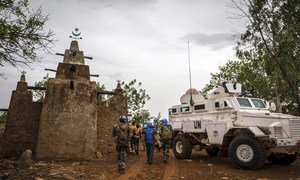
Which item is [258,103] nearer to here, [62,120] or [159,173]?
[159,173]

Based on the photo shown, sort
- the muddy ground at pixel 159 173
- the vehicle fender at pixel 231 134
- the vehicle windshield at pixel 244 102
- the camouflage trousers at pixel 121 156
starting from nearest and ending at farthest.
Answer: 1. the muddy ground at pixel 159 173
2. the camouflage trousers at pixel 121 156
3. the vehicle fender at pixel 231 134
4. the vehicle windshield at pixel 244 102

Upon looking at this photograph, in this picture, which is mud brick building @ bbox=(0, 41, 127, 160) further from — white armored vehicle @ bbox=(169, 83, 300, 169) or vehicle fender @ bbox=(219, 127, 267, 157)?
vehicle fender @ bbox=(219, 127, 267, 157)

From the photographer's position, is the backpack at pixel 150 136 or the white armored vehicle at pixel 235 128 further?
the backpack at pixel 150 136

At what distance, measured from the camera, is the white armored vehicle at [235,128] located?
9031 mm

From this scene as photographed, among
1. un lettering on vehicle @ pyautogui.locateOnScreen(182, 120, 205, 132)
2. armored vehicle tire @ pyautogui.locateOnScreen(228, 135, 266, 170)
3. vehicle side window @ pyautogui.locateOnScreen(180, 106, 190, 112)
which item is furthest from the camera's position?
vehicle side window @ pyautogui.locateOnScreen(180, 106, 190, 112)

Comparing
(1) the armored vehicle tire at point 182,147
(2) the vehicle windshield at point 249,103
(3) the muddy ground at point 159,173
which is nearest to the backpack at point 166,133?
(1) the armored vehicle tire at point 182,147

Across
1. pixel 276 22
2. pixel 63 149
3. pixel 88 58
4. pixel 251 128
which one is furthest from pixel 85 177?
pixel 276 22

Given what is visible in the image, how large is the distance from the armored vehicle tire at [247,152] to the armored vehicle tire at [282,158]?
6.66 feet

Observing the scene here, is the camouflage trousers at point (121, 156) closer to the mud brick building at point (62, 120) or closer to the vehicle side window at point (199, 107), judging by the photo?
the mud brick building at point (62, 120)

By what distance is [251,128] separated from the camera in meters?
9.39

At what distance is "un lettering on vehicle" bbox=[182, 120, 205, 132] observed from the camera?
38.7ft

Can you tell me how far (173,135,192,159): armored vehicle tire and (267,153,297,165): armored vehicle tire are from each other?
10.2 ft

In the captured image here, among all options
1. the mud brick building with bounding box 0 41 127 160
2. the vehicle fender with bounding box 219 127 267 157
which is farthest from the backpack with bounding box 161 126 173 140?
the mud brick building with bounding box 0 41 127 160

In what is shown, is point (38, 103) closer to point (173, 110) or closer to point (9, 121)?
point (9, 121)
